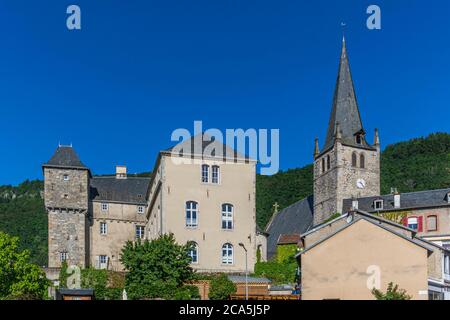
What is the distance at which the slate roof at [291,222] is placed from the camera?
256 ft

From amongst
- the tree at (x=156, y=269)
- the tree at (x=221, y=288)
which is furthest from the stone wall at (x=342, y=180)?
the tree at (x=156, y=269)

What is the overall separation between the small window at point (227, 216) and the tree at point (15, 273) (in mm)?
14249

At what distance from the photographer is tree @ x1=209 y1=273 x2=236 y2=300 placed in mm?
41500

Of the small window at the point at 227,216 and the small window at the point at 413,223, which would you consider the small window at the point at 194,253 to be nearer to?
the small window at the point at 227,216

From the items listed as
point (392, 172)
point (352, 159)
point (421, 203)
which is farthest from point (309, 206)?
point (392, 172)

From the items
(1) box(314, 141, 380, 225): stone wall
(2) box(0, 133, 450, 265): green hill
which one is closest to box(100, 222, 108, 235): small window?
(1) box(314, 141, 380, 225): stone wall

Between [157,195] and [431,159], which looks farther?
[431,159]

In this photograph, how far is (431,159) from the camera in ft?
408

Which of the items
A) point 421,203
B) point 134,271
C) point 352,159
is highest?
point 352,159

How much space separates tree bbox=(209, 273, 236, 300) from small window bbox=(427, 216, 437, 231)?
23.8m

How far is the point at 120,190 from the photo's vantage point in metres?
71.2
